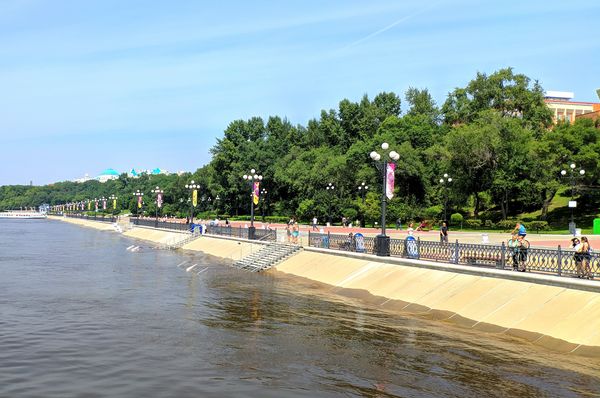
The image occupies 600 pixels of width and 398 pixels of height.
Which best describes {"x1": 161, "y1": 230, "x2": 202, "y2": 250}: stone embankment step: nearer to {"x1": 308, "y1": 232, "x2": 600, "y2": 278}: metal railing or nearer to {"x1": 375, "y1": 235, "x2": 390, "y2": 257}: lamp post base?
{"x1": 308, "y1": 232, "x2": 600, "y2": 278}: metal railing

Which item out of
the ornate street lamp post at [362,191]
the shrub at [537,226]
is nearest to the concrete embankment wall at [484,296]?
the shrub at [537,226]

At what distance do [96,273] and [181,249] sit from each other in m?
24.8

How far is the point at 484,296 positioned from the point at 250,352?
10.1 meters

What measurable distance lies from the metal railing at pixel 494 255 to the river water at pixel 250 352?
462 centimetres

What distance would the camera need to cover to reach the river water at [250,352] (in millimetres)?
13141

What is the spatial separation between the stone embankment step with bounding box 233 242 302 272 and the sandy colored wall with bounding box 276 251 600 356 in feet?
29.5

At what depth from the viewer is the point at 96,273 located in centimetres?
3769

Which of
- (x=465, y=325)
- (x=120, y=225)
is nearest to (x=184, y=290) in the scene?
(x=465, y=325)

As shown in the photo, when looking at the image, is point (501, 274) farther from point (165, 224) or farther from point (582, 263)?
point (165, 224)

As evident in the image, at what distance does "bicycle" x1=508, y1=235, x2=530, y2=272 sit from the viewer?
2273 centimetres

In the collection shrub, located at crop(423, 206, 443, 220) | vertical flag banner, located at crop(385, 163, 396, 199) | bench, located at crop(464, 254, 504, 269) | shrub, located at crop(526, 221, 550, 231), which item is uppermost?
vertical flag banner, located at crop(385, 163, 396, 199)

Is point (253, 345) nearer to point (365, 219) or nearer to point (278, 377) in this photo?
point (278, 377)

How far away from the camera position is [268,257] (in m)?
41.5

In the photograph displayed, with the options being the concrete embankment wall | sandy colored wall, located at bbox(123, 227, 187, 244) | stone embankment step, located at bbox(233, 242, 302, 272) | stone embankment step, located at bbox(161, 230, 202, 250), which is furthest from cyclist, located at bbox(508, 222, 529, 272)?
sandy colored wall, located at bbox(123, 227, 187, 244)
